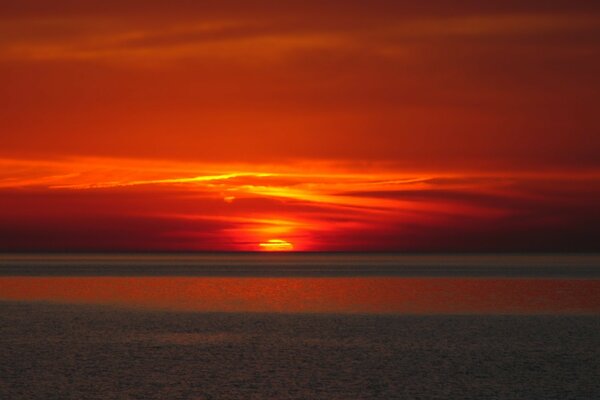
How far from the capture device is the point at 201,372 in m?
21.1

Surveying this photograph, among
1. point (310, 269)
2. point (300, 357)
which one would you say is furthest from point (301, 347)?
point (310, 269)

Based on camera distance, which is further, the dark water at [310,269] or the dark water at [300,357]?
the dark water at [310,269]

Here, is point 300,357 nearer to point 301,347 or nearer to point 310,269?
point 301,347

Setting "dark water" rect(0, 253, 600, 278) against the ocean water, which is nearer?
the ocean water

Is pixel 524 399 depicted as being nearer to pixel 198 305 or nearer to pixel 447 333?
pixel 447 333

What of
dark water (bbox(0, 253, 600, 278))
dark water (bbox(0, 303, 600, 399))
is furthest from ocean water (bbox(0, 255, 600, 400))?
dark water (bbox(0, 253, 600, 278))

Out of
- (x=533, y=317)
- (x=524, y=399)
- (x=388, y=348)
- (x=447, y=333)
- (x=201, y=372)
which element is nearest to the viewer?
(x=524, y=399)

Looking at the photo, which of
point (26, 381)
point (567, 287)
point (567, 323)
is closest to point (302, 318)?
point (567, 323)

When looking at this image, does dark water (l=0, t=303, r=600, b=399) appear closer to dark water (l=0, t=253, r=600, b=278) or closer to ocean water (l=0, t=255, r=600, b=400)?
ocean water (l=0, t=255, r=600, b=400)

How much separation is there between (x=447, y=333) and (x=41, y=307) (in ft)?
67.9

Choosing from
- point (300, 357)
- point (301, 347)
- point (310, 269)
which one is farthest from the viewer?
point (310, 269)

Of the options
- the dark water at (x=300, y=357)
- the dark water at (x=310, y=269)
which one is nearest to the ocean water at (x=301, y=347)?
the dark water at (x=300, y=357)

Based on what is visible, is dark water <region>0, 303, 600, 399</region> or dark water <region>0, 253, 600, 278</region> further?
dark water <region>0, 253, 600, 278</region>

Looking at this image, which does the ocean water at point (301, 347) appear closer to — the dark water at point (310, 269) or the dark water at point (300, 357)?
the dark water at point (300, 357)
